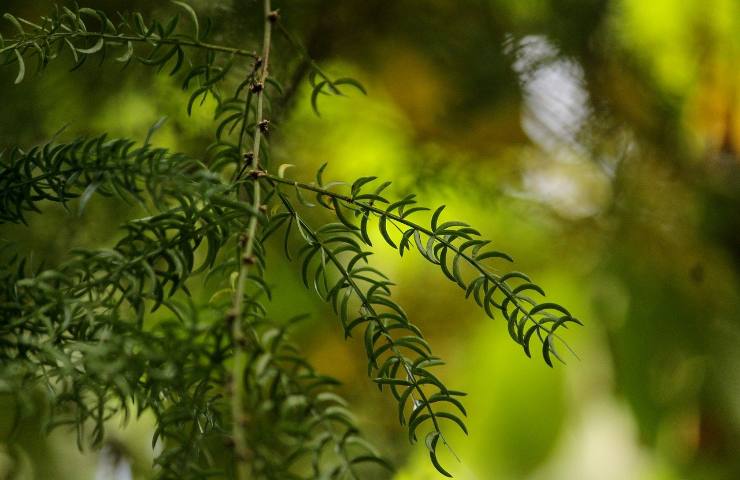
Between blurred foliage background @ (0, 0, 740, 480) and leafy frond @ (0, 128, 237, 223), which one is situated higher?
blurred foliage background @ (0, 0, 740, 480)

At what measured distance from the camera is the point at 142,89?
549mm

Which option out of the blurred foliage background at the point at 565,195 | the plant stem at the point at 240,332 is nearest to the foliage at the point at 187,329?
the plant stem at the point at 240,332

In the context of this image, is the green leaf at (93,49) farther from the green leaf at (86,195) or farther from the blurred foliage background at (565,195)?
the blurred foliage background at (565,195)

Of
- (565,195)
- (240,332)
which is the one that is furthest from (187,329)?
(565,195)

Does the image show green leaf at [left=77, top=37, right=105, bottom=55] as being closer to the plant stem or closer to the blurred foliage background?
the plant stem

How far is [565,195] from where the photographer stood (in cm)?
82

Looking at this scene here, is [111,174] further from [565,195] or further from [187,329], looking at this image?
[565,195]

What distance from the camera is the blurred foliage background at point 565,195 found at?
67cm

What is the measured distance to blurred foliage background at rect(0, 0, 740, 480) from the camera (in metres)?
0.67

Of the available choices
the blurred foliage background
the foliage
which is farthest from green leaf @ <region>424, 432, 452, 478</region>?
the blurred foliage background

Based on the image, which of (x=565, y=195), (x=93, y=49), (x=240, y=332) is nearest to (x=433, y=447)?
(x=240, y=332)

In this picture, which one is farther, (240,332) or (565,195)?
(565,195)

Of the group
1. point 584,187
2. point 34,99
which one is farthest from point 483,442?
point 34,99

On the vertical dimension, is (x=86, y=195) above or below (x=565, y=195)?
below
